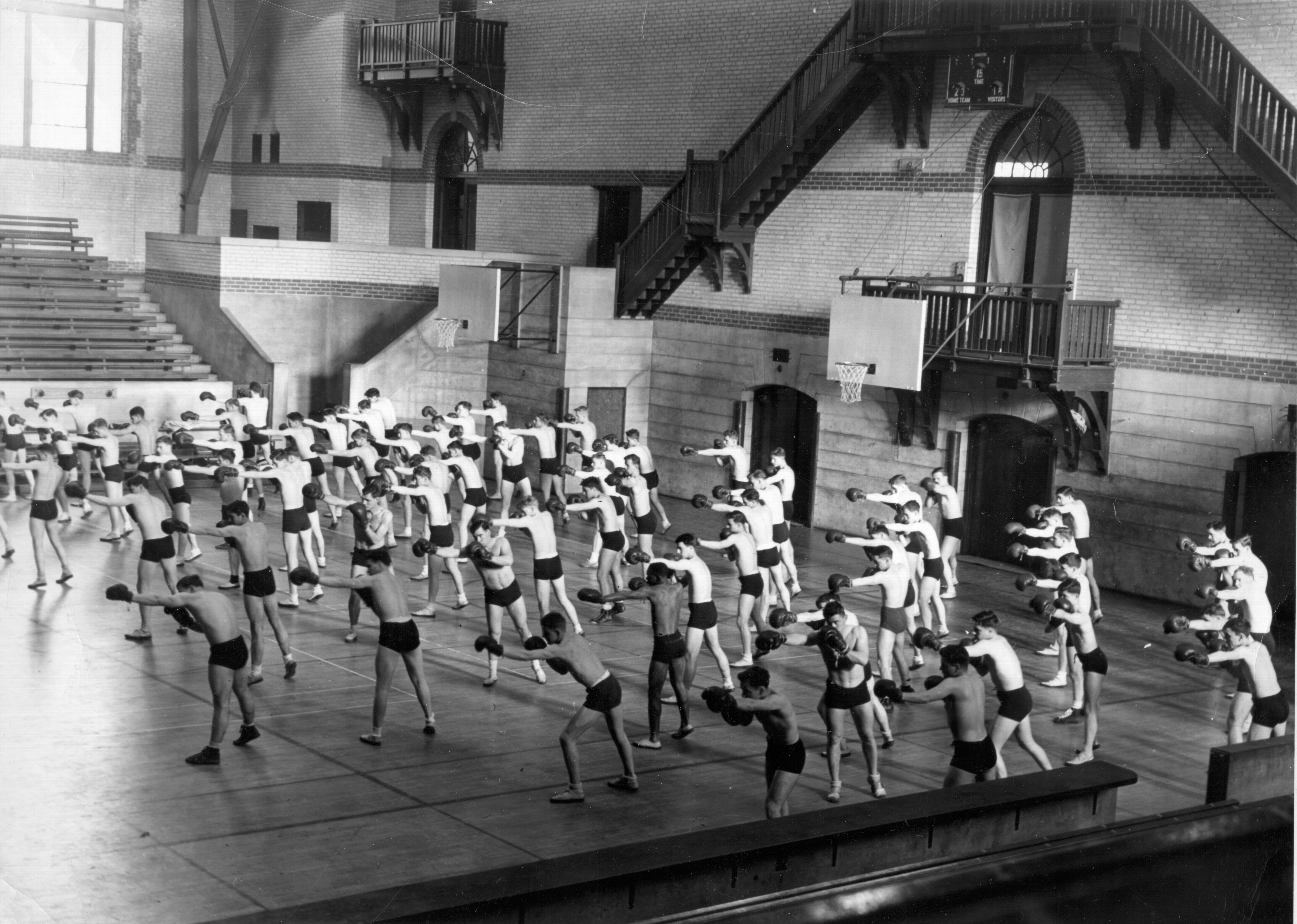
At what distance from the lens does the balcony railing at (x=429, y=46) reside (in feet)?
70.3

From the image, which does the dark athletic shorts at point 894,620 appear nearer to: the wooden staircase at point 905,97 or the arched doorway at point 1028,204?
the wooden staircase at point 905,97

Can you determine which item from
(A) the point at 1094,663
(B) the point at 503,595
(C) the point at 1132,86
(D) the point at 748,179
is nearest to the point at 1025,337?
(C) the point at 1132,86

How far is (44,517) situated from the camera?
524 inches

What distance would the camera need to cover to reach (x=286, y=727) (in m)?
11.7

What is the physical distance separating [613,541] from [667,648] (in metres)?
4.30

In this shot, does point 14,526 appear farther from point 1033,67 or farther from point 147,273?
point 1033,67

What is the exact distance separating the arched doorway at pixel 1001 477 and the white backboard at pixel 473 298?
6.86m

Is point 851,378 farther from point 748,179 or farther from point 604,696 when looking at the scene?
point 604,696

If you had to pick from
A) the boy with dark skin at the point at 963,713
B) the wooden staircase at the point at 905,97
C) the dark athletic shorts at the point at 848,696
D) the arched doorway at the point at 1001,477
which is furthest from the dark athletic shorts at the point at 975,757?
the arched doorway at the point at 1001,477

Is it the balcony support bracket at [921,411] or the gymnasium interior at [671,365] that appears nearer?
the gymnasium interior at [671,365]

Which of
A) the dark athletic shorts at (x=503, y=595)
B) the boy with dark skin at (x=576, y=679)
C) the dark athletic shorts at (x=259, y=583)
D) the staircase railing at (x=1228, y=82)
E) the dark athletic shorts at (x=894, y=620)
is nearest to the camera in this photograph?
the boy with dark skin at (x=576, y=679)

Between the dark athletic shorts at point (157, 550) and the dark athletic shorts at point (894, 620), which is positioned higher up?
the dark athletic shorts at point (157, 550)

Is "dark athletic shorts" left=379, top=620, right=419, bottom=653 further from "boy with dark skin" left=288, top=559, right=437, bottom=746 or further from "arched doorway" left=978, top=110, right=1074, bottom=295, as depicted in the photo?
"arched doorway" left=978, top=110, right=1074, bottom=295

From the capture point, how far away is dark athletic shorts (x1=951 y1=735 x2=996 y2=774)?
10.1 m
